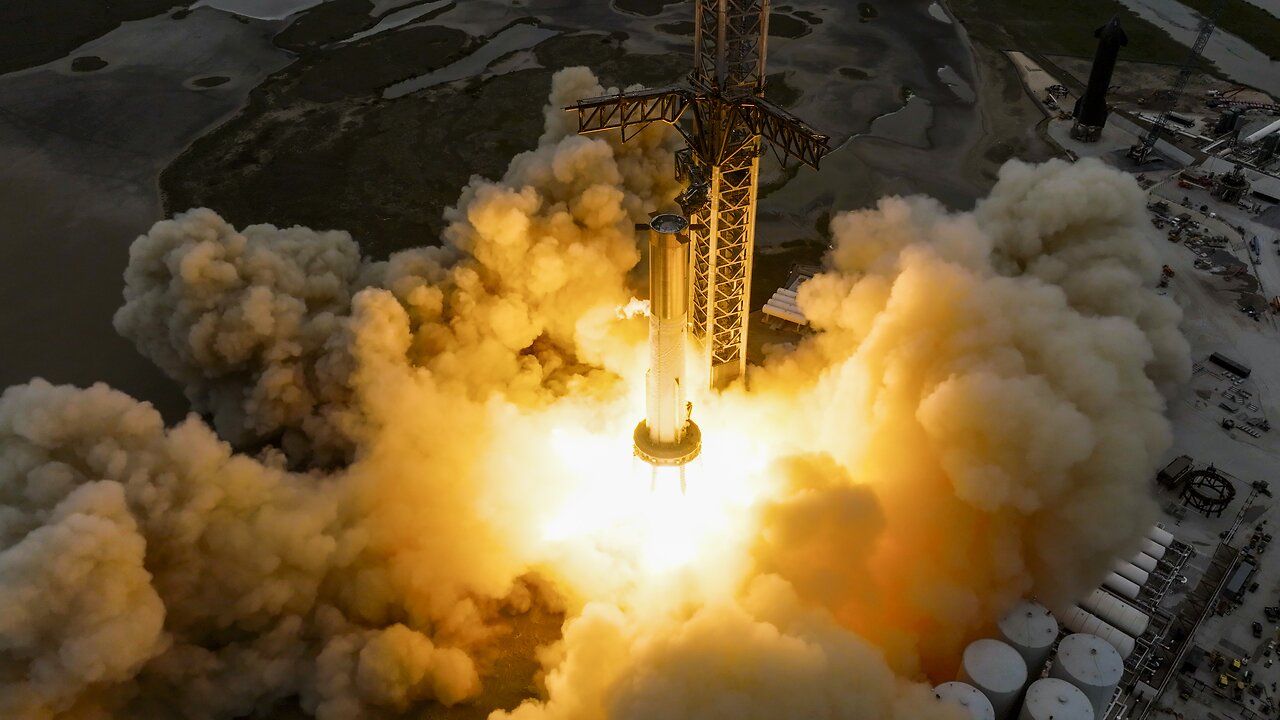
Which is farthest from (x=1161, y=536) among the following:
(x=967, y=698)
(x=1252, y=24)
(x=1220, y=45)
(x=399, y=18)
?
(x=399, y=18)

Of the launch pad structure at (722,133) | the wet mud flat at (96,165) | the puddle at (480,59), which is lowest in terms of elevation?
the wet mud flat at (96,165)

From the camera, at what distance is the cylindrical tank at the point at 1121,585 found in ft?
54.6

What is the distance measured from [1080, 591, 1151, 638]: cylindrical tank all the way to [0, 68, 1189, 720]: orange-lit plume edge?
109 cm

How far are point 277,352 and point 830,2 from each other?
1520 inches

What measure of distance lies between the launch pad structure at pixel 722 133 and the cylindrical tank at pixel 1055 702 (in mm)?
8852

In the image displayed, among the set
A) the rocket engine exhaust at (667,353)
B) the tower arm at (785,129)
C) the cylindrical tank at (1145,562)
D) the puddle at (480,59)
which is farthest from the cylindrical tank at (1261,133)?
the puddle at (480,59)

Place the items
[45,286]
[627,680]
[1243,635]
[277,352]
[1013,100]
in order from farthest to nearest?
[1013,100] → [45,286] → [277,352] → [1243,635] → [627,680]

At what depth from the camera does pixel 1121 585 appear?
54.9ft

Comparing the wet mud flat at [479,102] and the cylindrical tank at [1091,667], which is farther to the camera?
the wet mud flat at [479,102]

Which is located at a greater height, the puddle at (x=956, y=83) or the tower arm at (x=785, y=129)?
the tower arm at (x=785, y=129)

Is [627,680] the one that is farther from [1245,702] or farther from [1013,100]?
[1013,100]

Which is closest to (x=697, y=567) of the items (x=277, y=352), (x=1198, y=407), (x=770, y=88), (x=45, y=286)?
(x=277, y=352)

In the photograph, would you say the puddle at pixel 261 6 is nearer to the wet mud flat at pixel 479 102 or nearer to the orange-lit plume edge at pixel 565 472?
the wet mud flat at pixel 479 102

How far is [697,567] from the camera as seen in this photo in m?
16.2
